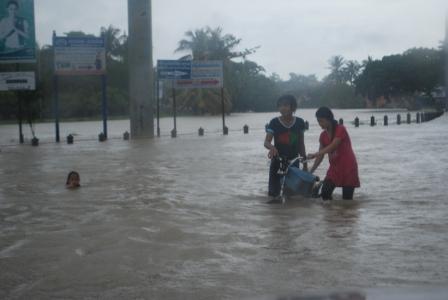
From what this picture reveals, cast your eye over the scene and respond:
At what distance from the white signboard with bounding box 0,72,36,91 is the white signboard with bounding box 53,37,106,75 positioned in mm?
1834

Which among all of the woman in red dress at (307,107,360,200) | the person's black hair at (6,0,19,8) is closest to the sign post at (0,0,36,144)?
the person's black hair at (6,0,19,8)

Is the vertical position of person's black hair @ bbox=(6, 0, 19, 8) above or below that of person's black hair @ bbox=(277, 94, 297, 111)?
above

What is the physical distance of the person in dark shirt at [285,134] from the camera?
8328 mm

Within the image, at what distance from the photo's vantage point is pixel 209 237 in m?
6.34

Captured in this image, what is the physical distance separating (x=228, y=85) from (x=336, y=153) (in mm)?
67192

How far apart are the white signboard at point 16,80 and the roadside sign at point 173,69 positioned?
7.33 metres

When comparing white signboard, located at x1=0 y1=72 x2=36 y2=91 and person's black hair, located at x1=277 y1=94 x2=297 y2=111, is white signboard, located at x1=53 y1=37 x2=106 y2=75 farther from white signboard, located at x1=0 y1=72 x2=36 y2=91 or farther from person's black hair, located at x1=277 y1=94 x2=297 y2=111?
person's black hair, located at x1=277 y1=94 x2=297 y2=111

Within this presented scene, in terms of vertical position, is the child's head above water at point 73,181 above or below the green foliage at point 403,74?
below

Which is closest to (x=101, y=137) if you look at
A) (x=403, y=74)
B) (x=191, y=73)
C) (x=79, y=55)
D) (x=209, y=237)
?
(x=79, y=55)

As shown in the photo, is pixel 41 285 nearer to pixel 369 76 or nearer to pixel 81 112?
pixel 81 112

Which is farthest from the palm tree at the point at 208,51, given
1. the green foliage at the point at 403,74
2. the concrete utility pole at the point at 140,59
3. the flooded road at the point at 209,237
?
the flooded road at the point at 209,237

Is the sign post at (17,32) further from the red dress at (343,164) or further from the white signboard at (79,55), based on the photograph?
the red dress at (343,164)

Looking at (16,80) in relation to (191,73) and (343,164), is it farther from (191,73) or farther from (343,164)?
(343,164)

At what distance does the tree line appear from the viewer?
67.7m
